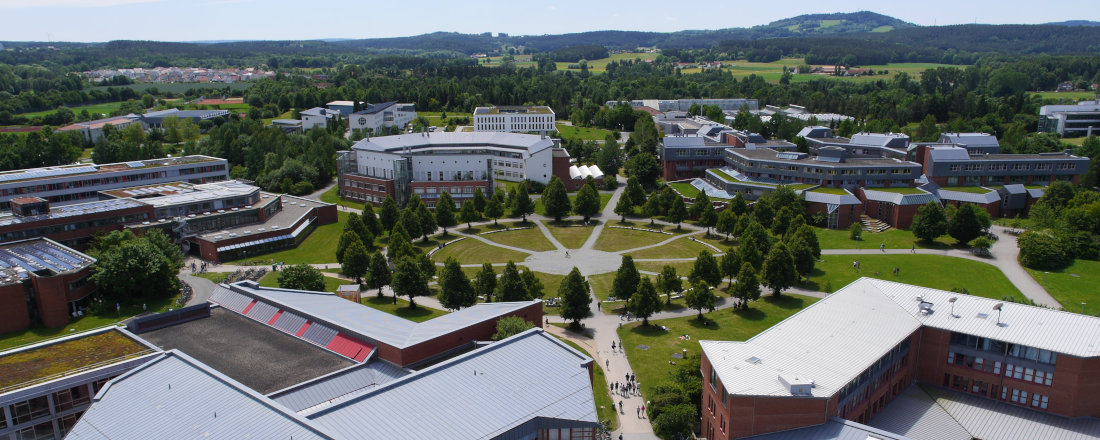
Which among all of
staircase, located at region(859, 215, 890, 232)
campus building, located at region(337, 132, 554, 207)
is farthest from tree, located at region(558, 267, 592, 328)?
staircase, located at region(859, 215, 890, 232)

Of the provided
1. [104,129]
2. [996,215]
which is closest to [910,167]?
[996,215]

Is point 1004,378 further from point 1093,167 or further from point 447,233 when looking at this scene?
point 1093,167

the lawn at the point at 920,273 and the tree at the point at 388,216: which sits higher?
the tree at the point at 388,216

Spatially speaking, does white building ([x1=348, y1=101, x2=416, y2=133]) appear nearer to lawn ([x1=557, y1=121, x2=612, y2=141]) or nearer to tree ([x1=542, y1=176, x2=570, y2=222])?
lawn ([x1=557, y1=121, x2=612, y2=141])

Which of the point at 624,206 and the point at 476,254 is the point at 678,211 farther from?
the point at 476,254

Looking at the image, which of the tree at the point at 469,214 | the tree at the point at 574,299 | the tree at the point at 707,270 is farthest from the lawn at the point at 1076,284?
the tree at the point at 469,214

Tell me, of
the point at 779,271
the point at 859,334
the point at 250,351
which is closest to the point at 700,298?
the point at 779,271

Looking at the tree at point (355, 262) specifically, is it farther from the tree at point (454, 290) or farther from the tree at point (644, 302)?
the tree at point (644, 302)

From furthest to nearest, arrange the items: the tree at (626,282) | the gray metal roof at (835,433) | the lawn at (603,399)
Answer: the tree at (626,282) → the lawn at (603,399) → the gray metal roof at (835,433)
